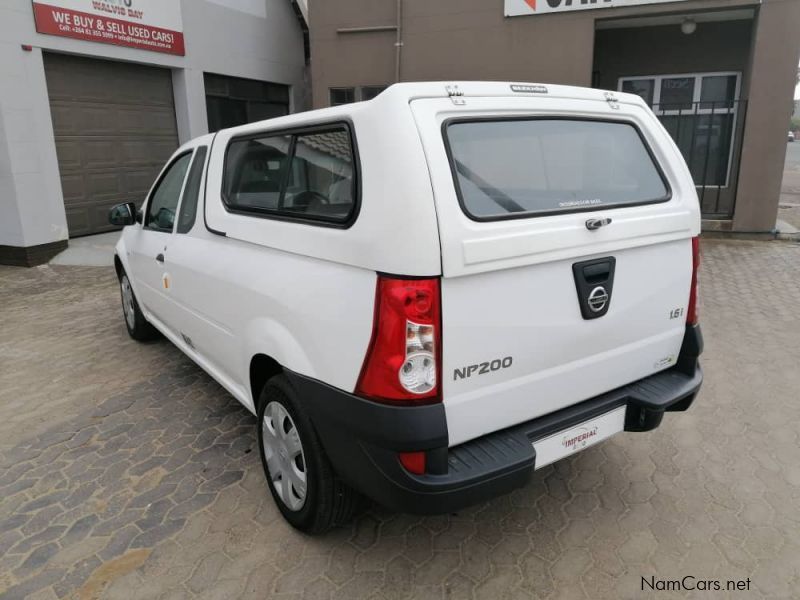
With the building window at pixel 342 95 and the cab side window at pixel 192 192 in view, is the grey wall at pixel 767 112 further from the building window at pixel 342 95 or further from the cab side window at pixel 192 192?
the cab side window at pixel 192 192

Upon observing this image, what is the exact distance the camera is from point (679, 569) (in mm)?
2482

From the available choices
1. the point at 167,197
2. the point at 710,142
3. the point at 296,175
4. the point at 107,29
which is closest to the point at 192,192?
the point at 167,197

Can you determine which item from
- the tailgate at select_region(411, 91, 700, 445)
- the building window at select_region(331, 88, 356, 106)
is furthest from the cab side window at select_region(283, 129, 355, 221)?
the building window at select_region(331, 88, 356, 106)

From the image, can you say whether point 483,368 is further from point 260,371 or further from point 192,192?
point 192,192

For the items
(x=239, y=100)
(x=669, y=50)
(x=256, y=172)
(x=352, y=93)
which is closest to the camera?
(x=256, y=172)

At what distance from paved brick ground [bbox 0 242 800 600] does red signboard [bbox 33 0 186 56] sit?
6.80m

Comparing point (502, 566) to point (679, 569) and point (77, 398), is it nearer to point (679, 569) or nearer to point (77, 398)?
point (679, 569)

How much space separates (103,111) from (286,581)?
9.71m

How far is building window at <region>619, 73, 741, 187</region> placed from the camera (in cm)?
1077

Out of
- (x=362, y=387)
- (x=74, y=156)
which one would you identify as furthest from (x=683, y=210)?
(x=74, y=156)

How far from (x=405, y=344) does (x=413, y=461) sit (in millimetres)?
424

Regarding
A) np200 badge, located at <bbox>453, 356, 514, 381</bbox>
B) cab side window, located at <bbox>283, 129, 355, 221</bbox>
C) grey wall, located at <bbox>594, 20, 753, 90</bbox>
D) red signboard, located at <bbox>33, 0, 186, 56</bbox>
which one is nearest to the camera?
np200 badge, located at <bbox>453, 356, 514, 381</bbox>

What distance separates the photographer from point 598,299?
8.00ft

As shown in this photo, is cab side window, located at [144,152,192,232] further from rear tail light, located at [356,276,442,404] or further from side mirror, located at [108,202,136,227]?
rear tail light, located at [356,276,442,404]
